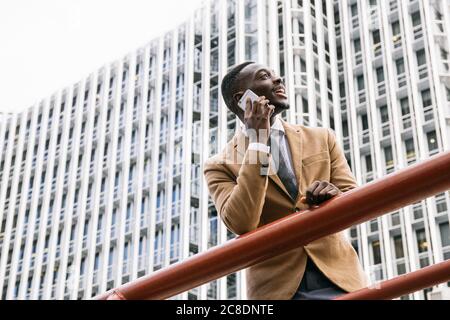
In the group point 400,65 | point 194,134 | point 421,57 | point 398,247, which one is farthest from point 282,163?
point 194,134

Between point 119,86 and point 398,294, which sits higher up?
point 119,86

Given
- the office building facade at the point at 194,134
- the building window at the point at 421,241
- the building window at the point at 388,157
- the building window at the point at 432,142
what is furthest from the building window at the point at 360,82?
the building window at the point at 421,241

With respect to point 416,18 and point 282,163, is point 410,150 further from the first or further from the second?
point 282,163

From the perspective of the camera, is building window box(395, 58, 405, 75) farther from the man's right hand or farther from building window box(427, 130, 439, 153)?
the man's right hand

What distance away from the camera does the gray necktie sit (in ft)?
8.09

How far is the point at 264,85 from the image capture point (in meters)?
2.64

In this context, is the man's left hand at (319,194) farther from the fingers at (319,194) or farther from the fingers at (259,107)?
the fingers at (259,107)

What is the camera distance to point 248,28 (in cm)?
3741

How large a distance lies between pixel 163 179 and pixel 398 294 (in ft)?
116

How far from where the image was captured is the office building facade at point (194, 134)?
31328 millimetres

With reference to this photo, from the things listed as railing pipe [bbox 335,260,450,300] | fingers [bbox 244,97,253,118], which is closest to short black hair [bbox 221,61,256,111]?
fingers [bbox 244,97,253,118]

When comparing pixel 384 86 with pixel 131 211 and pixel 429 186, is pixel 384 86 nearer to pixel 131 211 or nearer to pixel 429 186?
pixel 131 211

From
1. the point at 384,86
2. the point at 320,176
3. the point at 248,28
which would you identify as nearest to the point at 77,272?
the point at 248,28
